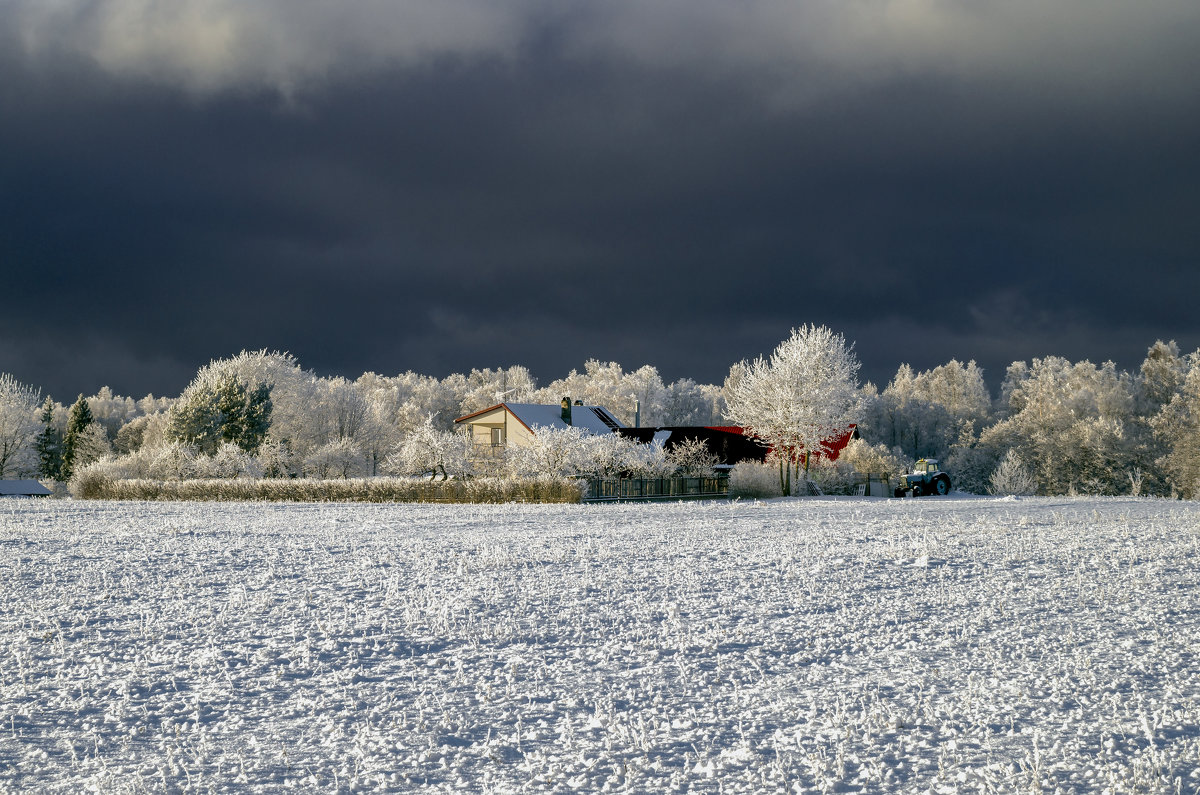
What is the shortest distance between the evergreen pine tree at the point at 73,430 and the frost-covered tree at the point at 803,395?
61.0 metres

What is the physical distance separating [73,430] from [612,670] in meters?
82.0

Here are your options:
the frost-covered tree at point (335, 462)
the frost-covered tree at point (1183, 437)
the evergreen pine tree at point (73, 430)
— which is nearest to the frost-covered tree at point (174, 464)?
the frost-covered tree at point (335, 462)

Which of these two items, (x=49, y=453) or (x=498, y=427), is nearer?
(x=498, y=427)

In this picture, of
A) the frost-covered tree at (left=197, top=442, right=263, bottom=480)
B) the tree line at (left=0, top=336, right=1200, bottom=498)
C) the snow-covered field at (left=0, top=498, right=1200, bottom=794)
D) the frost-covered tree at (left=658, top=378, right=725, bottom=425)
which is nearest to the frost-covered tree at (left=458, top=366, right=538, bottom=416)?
the tree line at (left=0, top=336, right=1200, bottom=498)

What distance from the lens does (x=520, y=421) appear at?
54.7 m

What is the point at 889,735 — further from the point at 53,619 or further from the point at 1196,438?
the point at 1196,438

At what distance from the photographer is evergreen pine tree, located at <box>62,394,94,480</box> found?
74688 mm

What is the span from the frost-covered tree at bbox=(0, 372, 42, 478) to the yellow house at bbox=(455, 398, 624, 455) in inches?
1344

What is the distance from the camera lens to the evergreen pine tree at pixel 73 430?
7469 cm

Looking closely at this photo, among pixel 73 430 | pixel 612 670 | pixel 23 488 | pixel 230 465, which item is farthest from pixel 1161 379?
Result: pixel 73 430

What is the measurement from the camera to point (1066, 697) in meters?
7.05

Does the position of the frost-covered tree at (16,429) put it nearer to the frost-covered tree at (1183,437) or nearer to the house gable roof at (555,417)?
the house gable roof at (555,417)

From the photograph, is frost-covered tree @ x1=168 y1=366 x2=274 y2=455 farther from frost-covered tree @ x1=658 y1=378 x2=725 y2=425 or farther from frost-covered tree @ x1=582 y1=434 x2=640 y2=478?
frost-covered tree @ x1=658 y1=378 x2=725 y2=425

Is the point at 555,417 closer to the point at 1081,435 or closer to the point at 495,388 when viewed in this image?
the point at 1081,435
